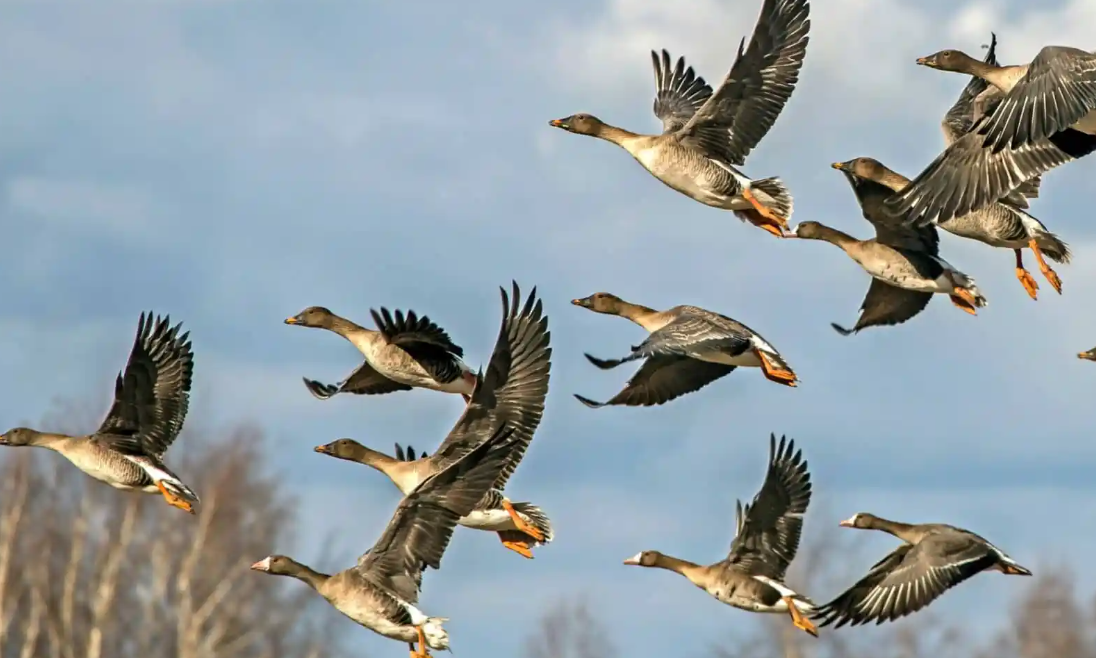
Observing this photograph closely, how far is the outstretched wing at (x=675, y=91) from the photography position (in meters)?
25.2

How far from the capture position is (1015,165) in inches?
747

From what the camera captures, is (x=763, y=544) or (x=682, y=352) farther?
(x=763, y=544)

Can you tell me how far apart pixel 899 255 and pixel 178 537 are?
2089 centimetres

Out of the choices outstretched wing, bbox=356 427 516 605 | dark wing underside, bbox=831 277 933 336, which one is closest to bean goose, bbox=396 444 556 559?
outstretched wing, bbox=356 427 516 605

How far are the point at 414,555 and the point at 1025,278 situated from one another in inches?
265

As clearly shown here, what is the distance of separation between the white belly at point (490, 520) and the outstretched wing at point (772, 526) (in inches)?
79.4

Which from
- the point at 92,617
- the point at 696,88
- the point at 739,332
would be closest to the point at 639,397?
the point at 739,332

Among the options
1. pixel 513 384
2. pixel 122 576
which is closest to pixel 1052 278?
pixel 513 384

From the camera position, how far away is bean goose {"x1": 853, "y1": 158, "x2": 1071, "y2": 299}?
21219 millimetres

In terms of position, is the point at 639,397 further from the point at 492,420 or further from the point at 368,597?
the point at 368,597

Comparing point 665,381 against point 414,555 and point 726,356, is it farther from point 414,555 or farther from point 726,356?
point 414,555

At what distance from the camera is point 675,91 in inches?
1005

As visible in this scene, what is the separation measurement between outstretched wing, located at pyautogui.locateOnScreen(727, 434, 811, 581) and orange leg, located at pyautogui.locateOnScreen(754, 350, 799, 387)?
1.46 meters

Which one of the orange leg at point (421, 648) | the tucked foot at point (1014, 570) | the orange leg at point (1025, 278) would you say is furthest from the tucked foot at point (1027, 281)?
the orange leg at point (421, 648)
